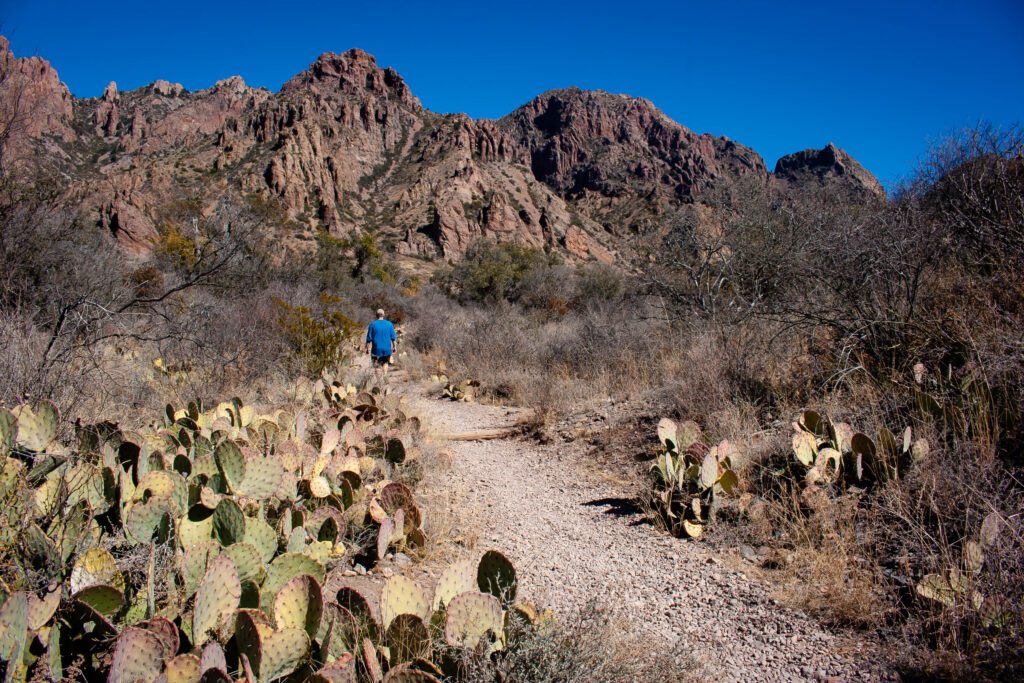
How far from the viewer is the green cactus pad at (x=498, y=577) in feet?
7.29

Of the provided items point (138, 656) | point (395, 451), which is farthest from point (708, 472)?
point (138, 656)

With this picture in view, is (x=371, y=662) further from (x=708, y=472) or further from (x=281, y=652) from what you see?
(x=708, y=472)

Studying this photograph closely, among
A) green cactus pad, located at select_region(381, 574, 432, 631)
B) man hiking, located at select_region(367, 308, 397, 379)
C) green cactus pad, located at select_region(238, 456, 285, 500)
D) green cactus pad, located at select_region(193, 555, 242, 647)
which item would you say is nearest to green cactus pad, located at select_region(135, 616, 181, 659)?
green cactus pad, located at select_region(193, 555, 242, 647)

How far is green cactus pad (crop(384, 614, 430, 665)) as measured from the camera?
1.92 m

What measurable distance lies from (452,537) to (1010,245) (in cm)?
503

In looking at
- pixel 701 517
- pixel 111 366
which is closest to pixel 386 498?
pixel 701 517

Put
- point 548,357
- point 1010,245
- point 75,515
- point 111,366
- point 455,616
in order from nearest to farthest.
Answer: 1. point 455,616
2. point 75,515
3. point 1010,245
4. point 111,366
5. point 548,357

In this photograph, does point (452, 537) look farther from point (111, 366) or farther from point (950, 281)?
point (111, 366)

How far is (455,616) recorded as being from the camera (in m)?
1.91

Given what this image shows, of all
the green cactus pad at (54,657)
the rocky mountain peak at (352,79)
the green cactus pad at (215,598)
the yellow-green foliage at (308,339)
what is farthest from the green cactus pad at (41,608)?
the rocky mountain peak at (352,79)

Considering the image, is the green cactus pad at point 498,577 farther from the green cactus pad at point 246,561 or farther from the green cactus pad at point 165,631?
the green cactus pad at point 165,631

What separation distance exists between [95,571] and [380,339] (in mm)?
7614

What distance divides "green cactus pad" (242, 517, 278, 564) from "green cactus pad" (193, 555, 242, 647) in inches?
18.5

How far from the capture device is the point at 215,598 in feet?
6.15
